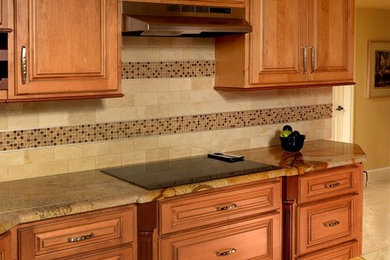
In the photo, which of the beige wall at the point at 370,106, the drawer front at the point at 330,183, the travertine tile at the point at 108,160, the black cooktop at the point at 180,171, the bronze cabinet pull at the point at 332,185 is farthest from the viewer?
the beige wall at the point at 370,106

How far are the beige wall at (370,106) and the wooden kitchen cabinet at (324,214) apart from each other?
462 centimetres

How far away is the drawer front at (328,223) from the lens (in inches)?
136

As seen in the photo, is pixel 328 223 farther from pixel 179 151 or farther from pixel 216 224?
pixel 179 151

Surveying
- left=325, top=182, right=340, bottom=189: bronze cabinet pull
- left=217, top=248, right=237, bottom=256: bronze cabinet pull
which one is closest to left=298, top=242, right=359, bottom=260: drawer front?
left=325, top=182, right=340, bottom=189: bronze cabinet pull

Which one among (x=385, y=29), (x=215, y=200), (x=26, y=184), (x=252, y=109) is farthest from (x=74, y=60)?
(x=385, y=29)

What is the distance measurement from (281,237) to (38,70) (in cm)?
169

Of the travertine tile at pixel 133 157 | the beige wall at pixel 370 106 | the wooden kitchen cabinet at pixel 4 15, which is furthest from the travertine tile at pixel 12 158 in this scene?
the beige wall at pixel 370 106

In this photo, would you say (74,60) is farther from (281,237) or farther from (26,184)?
(281,237)

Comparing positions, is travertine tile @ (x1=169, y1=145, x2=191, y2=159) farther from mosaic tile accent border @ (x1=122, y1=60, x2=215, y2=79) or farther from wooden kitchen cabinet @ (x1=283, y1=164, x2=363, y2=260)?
wooden kitchen cabinet @ (x1=283, y1=164, x2=363, y2=260)

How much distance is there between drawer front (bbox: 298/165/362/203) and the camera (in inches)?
134

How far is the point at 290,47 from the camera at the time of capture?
3.59 meters

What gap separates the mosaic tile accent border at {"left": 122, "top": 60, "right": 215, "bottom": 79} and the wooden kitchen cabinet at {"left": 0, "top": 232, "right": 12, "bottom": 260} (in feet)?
4.20

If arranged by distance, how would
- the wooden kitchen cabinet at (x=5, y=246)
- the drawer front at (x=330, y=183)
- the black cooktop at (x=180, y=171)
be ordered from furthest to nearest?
the drawer front at (x=330, y=183)
the black cooktop at (x=180, y=171)
the wooden kitchen cabinet at (x=5, y=246)

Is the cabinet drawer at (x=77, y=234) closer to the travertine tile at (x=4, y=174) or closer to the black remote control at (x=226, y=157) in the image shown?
the travertine tile at (x=4, y=174)
